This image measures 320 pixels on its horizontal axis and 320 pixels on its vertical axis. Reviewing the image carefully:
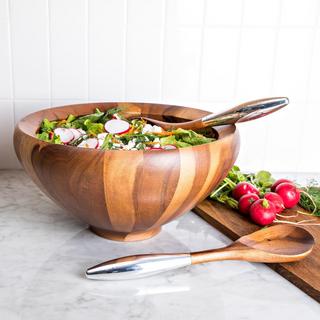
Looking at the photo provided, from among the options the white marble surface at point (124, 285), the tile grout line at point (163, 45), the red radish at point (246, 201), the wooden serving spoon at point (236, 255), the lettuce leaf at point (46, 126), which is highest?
the tile grout line at point (163, 45)

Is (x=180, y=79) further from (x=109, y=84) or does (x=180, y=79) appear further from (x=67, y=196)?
(x=67, y=196)

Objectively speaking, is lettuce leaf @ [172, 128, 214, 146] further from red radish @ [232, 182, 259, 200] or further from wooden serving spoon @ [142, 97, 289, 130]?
red radish @ [232, 182, 259, 200]

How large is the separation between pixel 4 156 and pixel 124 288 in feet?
2.27

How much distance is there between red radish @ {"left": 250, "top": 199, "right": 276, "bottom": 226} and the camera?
1031 millimetres

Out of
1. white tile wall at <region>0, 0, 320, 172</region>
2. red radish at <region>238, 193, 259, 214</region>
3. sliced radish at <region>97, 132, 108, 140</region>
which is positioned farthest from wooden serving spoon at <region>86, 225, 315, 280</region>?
white tile wall at <region>0, 0, 320, 172</region>

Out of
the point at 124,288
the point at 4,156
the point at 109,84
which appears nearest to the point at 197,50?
the point at 109,84

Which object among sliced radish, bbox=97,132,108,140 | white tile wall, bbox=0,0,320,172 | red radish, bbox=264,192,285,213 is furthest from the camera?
white tile wall, bbox=0,0,320,172

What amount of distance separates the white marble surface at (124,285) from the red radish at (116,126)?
20cm

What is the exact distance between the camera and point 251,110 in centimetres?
100

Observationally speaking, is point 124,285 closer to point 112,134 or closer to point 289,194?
point 112,134

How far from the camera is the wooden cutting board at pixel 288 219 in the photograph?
83 centimetres

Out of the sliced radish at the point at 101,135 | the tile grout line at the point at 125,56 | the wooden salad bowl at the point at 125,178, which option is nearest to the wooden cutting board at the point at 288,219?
the wooden salad bowl at the point at 125,178

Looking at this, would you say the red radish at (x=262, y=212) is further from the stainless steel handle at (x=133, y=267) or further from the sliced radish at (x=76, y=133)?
the sliced radish at (x=76, y=133)

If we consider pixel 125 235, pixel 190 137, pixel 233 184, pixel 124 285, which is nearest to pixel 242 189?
pixel 233 184
